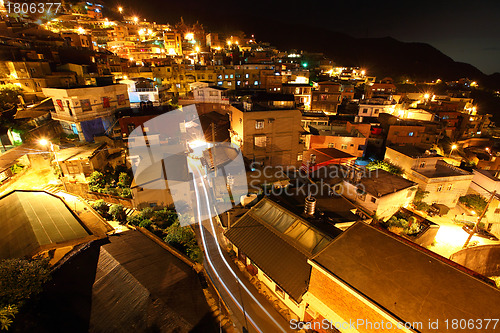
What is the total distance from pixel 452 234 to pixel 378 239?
17.6 meters

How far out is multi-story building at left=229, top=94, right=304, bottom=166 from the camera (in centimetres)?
2362

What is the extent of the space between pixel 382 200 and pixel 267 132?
1287 cm

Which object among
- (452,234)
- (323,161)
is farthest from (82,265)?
(452,234)

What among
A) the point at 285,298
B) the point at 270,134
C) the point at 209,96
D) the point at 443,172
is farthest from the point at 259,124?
the point at 443,172

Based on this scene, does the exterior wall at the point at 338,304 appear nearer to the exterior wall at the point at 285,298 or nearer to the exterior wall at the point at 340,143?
the exterior wall at the point at 285,298

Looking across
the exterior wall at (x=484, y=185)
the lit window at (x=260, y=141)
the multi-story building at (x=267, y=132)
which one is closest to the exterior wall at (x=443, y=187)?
the exterior wall at (x=484, y=185)

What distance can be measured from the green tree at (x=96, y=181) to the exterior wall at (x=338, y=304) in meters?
19.9

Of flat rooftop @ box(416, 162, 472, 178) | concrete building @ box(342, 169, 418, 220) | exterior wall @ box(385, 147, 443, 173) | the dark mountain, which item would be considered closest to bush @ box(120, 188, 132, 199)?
concrete building @ box(342, 169, 418, 220)

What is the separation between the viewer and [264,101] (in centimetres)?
2838

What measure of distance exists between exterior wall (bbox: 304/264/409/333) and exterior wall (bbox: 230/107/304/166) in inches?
655

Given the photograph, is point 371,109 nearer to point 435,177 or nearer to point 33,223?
point 435,177

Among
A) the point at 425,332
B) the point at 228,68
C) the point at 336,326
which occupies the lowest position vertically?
the point at 336,326

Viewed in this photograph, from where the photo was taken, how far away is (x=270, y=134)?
24672 mm

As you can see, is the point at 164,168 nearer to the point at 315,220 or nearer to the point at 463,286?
the point at 315,220
